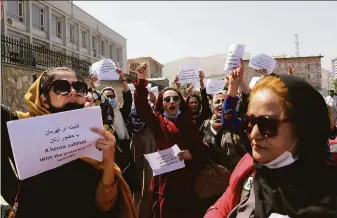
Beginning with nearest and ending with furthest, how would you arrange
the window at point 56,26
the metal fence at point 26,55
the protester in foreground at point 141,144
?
the protester in foreground at point 141,144, the metal fence at point 26,55, the window at point 56,26

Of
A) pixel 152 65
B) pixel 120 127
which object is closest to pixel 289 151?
pixel 120 127

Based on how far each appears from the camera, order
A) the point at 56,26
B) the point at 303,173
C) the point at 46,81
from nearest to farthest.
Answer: the point at 303,173, the point at 46,81, the point at 56,26

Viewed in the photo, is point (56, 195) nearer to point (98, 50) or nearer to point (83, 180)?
point (83, 180)

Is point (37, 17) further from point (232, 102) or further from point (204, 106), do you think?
point (232, 102)

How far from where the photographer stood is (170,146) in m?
3.71

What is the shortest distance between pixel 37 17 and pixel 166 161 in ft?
90.2

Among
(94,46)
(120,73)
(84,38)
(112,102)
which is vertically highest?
(84,38)

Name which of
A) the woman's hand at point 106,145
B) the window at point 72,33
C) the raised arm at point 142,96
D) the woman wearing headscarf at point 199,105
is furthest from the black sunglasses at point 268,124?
the window at point 72,33

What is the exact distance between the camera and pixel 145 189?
5.00 metres

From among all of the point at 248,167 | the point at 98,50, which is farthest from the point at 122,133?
the point at 98,50

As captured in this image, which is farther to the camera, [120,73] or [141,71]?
[120,73]

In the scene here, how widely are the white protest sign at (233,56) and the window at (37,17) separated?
26861 millimetres

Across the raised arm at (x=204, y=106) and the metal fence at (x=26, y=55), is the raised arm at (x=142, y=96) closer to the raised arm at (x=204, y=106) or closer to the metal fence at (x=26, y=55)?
the raised arm at (x=204, y=106)

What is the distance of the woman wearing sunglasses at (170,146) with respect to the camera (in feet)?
11.9
